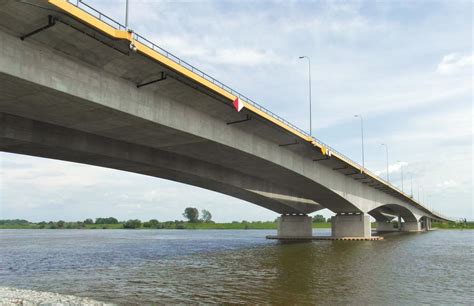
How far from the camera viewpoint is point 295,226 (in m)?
72.2

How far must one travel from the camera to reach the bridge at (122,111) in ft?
57.8

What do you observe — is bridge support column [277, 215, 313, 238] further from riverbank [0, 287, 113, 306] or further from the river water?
riverbank [0, 287, 113, 306]

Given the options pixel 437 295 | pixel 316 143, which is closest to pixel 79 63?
pixel 437 295

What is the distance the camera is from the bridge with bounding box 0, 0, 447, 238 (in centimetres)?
1762

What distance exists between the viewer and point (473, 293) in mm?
18938

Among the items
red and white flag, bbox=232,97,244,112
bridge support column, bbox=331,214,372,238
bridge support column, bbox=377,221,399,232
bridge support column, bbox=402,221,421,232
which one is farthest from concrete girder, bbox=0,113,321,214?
bridge support column, bbox=377,221,399,232

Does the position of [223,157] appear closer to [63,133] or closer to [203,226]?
[63,133]

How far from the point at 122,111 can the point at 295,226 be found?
54869 millimetres

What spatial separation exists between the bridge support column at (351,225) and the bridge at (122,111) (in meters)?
18.1

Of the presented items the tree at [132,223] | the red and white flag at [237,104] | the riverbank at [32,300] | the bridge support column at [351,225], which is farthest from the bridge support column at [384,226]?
the riverbank at [32,300]

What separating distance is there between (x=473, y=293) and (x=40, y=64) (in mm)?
22347

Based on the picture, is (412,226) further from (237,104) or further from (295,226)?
(237,104)

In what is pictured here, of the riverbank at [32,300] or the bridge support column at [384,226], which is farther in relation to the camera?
the bridge support column at [384,226]

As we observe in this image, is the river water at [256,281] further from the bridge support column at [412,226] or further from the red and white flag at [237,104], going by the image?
the bridge support column at [412,226]
